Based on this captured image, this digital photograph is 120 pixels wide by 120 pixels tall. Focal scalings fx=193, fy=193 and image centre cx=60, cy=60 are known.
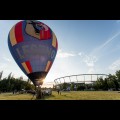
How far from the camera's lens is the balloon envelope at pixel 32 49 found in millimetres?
11945

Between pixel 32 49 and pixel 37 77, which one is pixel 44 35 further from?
pixel 37 77

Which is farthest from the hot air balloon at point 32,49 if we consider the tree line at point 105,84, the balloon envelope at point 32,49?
the tree line at point 105,84

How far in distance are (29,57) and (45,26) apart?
2700 mm

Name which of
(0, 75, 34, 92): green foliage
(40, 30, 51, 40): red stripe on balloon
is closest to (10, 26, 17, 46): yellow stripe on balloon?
(40, 30, 51, 40): red stripe on balloon

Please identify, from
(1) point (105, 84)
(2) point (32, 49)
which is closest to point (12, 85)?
(1) point (105, 84)

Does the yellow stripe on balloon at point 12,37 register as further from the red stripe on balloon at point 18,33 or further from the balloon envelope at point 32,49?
the red stripe on balloon at point 18,33

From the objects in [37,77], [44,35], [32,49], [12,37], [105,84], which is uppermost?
[105,84]

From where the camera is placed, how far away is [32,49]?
11875 millimetres

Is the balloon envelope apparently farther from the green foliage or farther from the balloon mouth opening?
the green foliage
